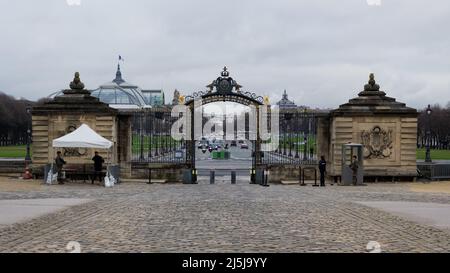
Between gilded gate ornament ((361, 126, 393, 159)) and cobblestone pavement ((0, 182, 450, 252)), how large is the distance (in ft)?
41.1

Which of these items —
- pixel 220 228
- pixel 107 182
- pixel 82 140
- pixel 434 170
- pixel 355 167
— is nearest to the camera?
pixel 220 228

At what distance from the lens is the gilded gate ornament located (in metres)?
31.7

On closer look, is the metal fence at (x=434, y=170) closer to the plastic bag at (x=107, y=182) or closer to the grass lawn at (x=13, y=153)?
the plastic bag at (x=107, y=182)

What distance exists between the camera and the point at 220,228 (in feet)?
41.8

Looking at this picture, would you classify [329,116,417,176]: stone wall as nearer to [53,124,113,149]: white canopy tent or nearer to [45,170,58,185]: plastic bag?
[53,124,113,149]: white canopy tent

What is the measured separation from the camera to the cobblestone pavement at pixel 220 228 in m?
10.5

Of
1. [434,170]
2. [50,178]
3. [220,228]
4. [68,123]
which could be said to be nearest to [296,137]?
[434,170]

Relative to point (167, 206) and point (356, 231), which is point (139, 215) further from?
point (356, 231)

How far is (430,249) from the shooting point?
10.4 m

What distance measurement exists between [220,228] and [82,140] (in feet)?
53.9

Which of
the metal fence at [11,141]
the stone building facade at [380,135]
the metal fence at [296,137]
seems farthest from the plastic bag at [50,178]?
the metal fence at [11,141]

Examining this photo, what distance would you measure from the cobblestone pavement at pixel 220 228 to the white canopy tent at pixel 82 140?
8514 mm

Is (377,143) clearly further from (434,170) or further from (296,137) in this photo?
(296,137)
